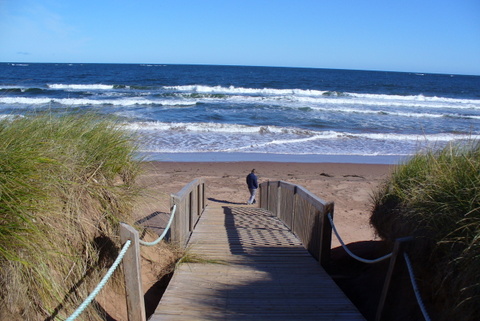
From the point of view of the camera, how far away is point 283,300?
14.0 ft

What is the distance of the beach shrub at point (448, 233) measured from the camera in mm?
3141

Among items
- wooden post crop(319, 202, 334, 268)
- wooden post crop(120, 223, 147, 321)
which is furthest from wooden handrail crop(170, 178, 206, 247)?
wooden post crop(319, 202, 334, 268)

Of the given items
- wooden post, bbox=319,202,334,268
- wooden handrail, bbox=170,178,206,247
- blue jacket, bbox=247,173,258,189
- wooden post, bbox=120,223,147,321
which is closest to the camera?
wooden post, bbox=120,223,147,321

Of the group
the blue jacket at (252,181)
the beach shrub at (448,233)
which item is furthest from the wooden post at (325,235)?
the blue jacket at (252,181)

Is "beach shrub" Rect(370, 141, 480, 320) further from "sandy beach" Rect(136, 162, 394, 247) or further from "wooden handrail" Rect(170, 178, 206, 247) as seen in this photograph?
"sandy beach" Rect(136, 162, 394, 247)

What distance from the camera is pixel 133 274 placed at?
3.69 meters

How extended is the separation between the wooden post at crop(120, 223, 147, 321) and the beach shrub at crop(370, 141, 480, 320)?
256cm

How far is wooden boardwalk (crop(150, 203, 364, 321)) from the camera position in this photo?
396cm

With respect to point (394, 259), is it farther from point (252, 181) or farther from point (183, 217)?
point (252, 181)

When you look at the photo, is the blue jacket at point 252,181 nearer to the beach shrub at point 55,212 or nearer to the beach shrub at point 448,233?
the beach shrub at point 448,233

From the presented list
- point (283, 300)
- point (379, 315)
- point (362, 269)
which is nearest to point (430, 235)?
point (379, 315)

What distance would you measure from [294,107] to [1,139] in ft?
122

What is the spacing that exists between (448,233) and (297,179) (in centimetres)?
1181

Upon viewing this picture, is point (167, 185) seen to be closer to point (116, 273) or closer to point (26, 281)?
point (116, 273)
